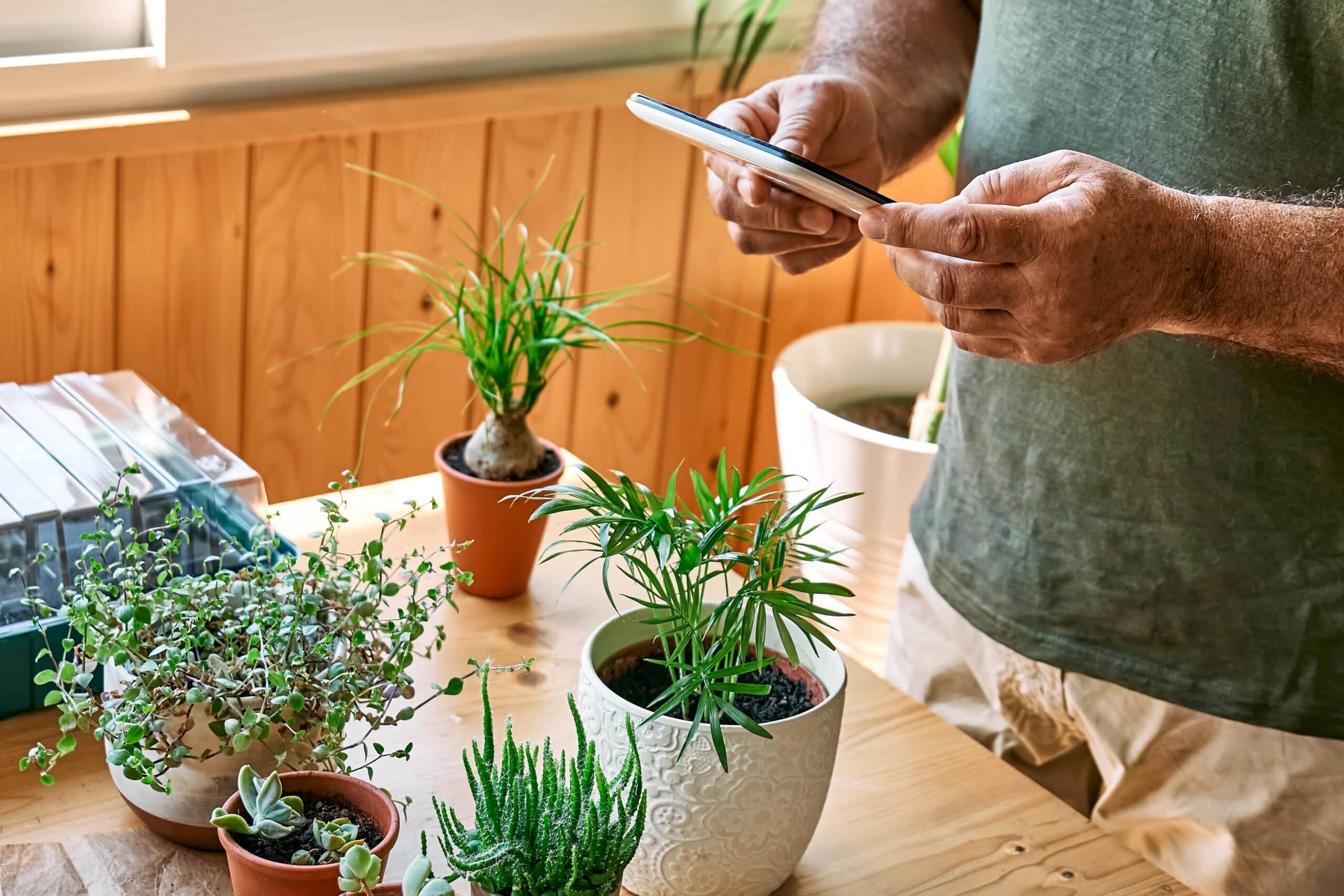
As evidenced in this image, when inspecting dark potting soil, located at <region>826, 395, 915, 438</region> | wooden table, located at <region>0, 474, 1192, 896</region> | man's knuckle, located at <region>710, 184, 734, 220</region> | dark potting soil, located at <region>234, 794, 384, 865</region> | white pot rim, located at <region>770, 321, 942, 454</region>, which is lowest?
dark potting soil, located at <region>826, 395, 915, 438</region>

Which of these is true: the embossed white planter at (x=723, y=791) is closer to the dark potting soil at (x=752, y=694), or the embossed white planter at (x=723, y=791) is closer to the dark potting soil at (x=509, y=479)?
the dark potting soil at (x=752, y=694)

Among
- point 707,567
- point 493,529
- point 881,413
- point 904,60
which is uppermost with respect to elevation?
point 904,60

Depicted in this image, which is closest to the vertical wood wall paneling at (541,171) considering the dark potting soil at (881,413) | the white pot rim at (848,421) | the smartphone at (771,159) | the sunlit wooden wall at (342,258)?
the sunlit wooden wall at (342,258)

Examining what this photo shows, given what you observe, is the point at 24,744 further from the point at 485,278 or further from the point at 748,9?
the point at 748,9

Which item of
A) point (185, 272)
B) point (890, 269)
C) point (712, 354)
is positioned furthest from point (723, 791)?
point (890, 269)

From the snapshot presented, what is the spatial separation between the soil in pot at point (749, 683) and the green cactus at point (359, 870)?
209mm

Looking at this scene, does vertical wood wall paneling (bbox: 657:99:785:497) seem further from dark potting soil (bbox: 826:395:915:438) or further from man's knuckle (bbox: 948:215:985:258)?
man's knuckle (bbox: 948:215:985:258)

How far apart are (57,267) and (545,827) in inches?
38.5

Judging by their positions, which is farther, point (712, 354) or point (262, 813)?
point (712, 354)

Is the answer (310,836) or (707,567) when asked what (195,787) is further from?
(707,567)

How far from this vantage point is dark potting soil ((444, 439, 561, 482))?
115 cm

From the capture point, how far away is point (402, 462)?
1.77m

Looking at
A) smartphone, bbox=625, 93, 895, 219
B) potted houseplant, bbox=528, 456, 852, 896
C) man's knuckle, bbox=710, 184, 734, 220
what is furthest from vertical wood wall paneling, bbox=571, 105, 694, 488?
potted houseplant, bbox=528, 456, 852, 896

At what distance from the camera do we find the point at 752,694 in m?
0.79
